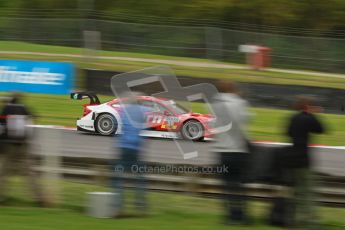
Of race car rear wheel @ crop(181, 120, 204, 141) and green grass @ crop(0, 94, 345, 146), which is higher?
green grass @ crop(0, 94, 345, 146)

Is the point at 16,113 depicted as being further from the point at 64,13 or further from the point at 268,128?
the point at 64,13

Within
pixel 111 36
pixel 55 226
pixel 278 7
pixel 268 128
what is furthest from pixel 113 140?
pixel 278 7

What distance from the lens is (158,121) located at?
15.4 metres

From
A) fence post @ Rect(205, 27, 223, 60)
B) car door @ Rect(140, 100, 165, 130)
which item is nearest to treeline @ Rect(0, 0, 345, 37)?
fence post @ Rect(205, 27, 223, 60)

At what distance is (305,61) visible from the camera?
83.1 ft

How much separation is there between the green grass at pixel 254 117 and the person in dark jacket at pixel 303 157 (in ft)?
27.9

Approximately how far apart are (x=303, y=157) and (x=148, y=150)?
19.0 ft

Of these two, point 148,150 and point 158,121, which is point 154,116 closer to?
point 158,121

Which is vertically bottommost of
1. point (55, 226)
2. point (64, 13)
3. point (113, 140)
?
point (55, 226)

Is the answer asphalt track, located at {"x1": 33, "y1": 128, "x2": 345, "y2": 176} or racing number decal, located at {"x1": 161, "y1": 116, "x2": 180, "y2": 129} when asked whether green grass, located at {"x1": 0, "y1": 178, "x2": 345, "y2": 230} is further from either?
racing number decal, located at {"x1": 161, "y1": 116, "x2": 180, "y2": 129}

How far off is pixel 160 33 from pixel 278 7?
1235 cm

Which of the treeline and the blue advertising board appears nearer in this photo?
the blue advertising board

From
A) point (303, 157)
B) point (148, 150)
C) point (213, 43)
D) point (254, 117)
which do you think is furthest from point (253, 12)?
point (303, 157)

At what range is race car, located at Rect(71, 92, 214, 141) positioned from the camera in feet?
50.3
